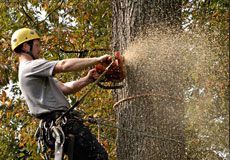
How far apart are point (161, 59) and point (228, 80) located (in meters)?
1.73

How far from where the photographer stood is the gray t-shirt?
13.5 feet

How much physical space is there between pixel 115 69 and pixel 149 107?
42 centimetres

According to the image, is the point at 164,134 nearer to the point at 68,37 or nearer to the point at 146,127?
the point at 146,127

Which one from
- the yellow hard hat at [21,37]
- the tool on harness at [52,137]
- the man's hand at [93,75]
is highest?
the yellow hard hat at [21,37]

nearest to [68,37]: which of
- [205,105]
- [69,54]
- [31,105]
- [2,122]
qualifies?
[69,54]

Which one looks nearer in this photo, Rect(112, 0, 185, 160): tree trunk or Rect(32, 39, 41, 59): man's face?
Rect(112, 0, 185, 160): tree trunk

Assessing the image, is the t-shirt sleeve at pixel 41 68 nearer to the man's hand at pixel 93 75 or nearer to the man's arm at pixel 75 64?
the man's arm at pixel 75 64

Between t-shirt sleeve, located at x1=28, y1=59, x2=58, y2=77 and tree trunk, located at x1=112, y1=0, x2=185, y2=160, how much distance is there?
653 mm

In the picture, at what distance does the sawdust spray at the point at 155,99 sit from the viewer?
4.13m

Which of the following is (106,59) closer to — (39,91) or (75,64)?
(75,64)

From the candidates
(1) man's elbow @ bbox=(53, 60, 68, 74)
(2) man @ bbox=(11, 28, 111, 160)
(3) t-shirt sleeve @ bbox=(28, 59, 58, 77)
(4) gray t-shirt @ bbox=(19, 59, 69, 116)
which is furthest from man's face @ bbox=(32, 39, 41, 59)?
(1) man's elbow @ bbox=(53, 60, 68, 74)

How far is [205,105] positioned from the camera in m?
6.10

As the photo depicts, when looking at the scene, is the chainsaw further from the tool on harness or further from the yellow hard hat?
the yellow hard hat

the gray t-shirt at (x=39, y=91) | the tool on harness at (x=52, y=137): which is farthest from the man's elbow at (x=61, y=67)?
the tool on harness at (x=52, y=137)
